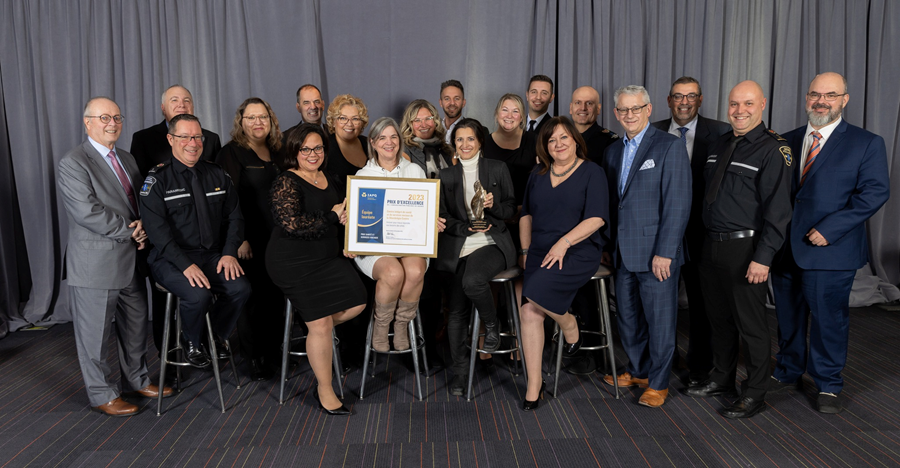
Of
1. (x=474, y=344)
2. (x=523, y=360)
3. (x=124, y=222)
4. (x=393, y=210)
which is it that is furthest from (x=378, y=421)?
(x=124, y=222)

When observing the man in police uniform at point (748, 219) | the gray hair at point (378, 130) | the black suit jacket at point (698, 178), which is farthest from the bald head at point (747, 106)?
the gray hair at point (378, 130)

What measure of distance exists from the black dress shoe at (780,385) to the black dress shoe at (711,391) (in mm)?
252

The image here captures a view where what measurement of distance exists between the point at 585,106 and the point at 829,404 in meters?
2.32

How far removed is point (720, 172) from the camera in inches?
118

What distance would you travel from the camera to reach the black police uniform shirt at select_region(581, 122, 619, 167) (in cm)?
387

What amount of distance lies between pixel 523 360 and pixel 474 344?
0.30 metres

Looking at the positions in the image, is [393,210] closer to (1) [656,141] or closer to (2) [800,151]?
(1) [656,141]

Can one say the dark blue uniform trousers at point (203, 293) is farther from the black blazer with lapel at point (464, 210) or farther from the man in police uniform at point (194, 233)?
the black blazer with lapel at point (464, 210)

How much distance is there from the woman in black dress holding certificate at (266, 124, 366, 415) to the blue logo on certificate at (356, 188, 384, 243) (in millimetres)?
122

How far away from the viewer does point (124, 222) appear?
3.10m

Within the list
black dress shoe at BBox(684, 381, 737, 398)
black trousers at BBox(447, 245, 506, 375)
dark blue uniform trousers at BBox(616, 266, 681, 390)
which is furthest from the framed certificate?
black dress shoe at BBox(684, 381, 737, 398)

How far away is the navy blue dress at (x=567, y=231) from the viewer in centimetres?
309

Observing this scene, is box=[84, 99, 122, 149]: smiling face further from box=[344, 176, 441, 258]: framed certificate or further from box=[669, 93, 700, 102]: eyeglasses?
box=[669, 93, 700, 102]: eyeglasses

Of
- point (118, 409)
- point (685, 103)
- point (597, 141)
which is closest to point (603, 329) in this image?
point (597, 141)
